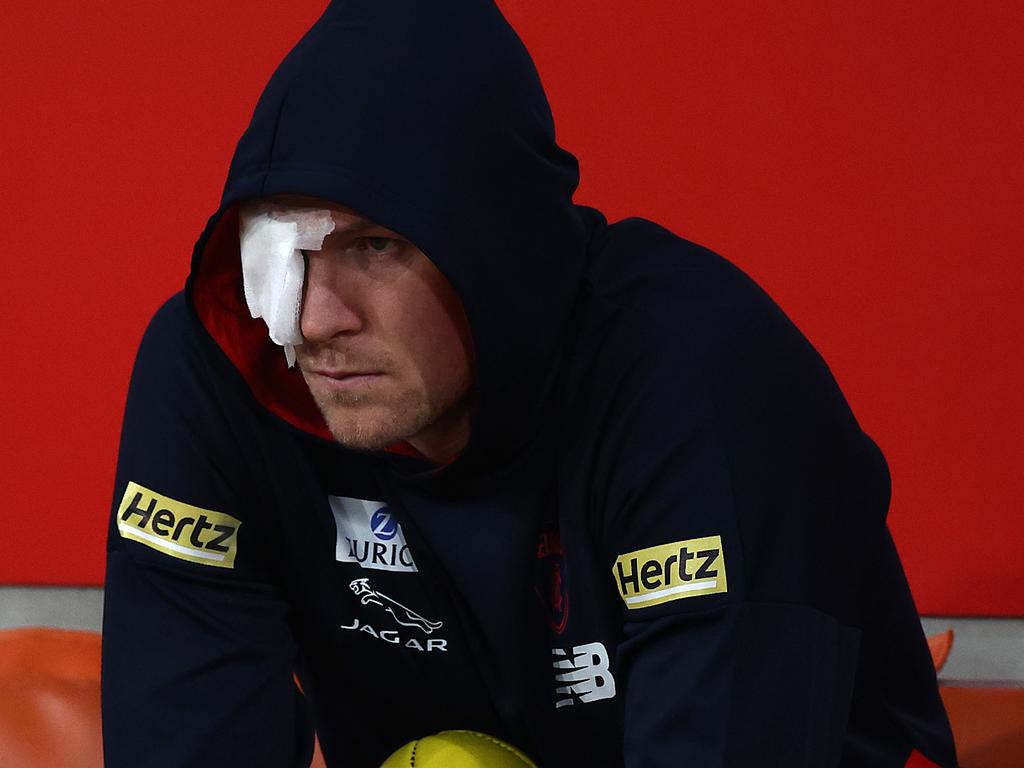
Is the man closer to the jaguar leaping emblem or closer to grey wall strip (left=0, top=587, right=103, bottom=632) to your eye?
the jaguar leaping emblem

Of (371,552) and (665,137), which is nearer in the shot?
(371,552)

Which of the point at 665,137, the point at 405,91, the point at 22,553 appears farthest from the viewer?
the point at 22,553

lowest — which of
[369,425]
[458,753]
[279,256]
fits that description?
[458,753]

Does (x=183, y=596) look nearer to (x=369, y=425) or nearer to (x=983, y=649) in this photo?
(x=369, y=425)

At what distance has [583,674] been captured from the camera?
3.05 ft

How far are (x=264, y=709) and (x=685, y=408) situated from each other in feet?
1.21

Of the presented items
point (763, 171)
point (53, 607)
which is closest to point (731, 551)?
point (763, 171)

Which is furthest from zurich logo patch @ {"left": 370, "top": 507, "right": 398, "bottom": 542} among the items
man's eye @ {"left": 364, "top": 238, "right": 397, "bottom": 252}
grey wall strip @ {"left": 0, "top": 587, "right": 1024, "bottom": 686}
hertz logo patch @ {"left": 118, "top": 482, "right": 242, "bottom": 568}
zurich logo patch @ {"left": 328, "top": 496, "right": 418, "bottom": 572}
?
grey wall strip @ {"left": 0, "top": 587, "right": 1024, "bottom": 686}

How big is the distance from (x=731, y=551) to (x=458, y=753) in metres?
0.27

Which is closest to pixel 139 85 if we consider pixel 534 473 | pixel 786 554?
pixel 534 473

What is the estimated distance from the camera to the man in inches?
31.0

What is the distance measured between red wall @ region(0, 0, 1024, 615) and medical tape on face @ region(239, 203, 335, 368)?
0.78 m

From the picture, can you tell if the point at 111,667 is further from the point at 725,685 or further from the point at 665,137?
the point at 665,137

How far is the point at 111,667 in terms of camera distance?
3.12ft
